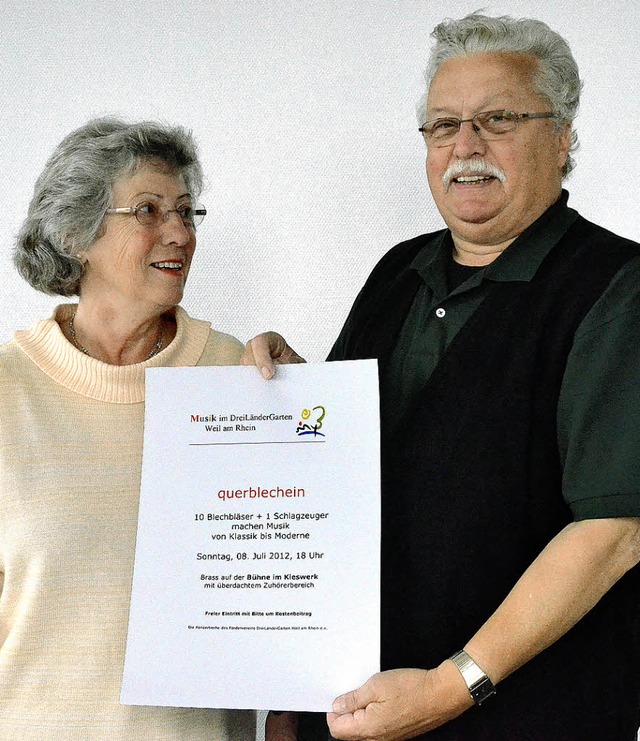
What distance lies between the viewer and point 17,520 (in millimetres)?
1605

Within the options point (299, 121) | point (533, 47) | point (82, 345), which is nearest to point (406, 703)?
point (82, 345)

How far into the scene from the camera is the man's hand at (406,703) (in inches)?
52.4

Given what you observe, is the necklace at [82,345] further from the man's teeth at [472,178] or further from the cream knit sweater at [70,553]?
the man's teeth at [472,178]

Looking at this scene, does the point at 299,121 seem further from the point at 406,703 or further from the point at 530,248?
the point at 406,703

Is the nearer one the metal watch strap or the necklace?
the metal watch strap

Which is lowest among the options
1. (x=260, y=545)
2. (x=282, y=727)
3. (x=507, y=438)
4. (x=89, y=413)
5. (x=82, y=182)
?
(x=282, y=727)

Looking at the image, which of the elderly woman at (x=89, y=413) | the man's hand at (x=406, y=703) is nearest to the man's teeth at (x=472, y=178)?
the elderly woman at (x=89, y=413)

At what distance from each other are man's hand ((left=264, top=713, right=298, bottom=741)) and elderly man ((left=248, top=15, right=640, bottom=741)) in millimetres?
77

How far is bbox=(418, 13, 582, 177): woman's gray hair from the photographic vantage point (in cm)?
155

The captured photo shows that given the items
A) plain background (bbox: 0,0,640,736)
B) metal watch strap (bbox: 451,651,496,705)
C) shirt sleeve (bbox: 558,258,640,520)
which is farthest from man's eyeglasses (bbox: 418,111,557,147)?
metal watch strap (bbox: 451,651,496,705)

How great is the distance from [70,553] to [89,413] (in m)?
0.24

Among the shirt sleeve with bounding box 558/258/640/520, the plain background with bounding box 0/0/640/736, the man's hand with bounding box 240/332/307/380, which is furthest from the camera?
the plain background with bounding box 0/0/640/736

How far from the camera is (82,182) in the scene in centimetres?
175

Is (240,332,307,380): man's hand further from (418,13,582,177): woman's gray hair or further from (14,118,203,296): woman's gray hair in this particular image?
(418,13,582,177): woman's gray hair
